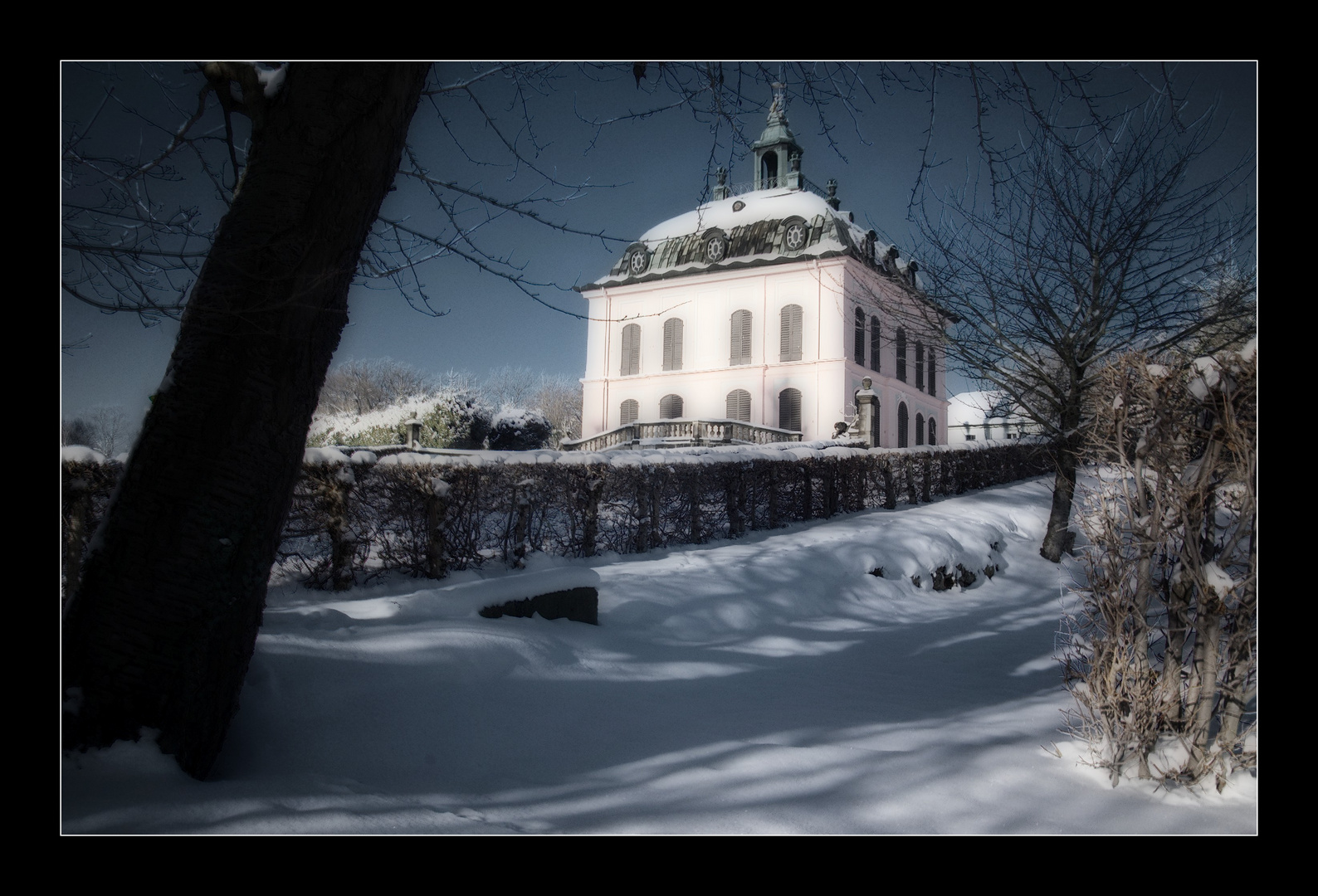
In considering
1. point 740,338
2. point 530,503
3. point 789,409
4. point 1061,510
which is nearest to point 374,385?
point 530,503

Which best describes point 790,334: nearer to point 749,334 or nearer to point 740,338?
point 749,334

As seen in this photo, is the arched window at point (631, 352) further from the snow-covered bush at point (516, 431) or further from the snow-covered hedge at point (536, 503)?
the snow-covered hedge at point (536, 503)

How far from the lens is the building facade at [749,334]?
25453mm

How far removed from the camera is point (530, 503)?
734cm

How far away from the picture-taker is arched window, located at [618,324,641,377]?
92.3ft

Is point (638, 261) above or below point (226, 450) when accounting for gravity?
above

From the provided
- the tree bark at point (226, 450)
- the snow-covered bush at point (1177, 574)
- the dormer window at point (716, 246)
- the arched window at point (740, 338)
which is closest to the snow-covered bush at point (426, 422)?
the tree bark at point (226, 450)

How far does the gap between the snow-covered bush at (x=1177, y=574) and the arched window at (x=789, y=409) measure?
23.8 m

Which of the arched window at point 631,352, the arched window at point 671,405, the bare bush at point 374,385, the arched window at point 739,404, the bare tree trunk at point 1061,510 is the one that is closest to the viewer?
the bare bush at point 374,385

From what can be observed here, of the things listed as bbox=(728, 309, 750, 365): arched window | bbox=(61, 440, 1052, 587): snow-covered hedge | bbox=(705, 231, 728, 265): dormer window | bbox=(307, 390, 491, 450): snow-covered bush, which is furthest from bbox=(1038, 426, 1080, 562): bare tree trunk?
bbox=(705, 231, 728, 265): dormer window

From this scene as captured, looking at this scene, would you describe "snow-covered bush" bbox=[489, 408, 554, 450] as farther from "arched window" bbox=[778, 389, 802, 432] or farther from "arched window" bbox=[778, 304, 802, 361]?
"arched window" bbox=[778, 304, 802, 361]

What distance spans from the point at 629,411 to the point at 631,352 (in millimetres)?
2311
